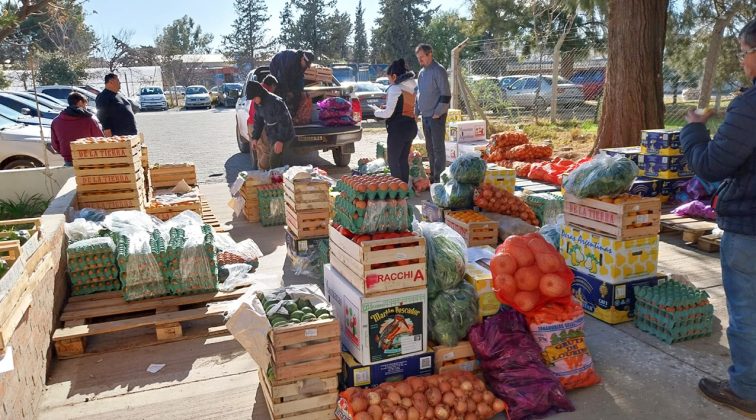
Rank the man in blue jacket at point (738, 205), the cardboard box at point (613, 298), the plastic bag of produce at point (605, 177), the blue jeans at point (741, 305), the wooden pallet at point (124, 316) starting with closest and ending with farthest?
the man in blue jacket at point (738, 205) < the blue jeans at point (741, 305) < the wooden pallet at point (124, 316) < the cardboard box at point (613, 298) < the plastic bag of produce at point (605, 177)

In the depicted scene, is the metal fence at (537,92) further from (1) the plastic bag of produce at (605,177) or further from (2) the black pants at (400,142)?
(1) the plastic bag of produce at (605,177)

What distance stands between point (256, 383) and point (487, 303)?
1.73 metres

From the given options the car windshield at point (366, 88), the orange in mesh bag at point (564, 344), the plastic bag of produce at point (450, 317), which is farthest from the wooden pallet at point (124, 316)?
the car windshield at point (366, 88)

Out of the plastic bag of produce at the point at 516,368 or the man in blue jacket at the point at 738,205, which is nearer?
the man in blue jacket at the point at 738,205

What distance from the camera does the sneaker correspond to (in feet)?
11.1

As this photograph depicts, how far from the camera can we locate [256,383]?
13.2 feet

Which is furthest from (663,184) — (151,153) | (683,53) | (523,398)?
(683,53)

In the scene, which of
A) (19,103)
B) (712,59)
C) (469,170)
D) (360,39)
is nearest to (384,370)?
(469,170)

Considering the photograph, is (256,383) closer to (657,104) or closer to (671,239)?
(671,239)

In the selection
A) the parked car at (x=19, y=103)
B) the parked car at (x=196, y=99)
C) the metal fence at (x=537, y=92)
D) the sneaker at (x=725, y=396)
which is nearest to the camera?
the sneaker at (x=725, y=396)

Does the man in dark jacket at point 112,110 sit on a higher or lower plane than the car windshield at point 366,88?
lower

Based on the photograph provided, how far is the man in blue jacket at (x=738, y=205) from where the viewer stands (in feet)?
10.1

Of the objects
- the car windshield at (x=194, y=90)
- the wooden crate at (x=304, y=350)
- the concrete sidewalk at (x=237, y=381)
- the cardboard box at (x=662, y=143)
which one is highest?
the car windshield at (x=194, y=90)

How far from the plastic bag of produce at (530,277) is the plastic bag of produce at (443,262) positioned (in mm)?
276
